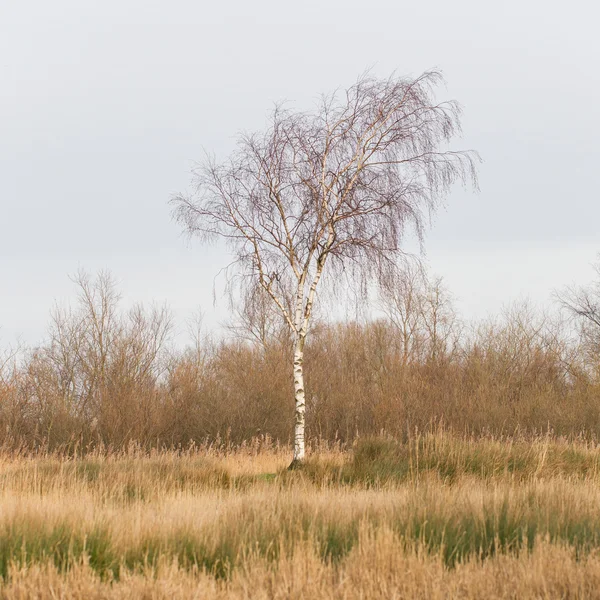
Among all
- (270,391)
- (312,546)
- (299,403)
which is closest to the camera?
(312,546)

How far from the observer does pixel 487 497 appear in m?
7.49

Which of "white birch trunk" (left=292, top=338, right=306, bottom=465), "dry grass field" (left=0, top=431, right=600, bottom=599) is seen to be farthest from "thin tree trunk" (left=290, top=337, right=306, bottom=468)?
"dry grass field" (left=0, top=431, right=600, bottom=599)

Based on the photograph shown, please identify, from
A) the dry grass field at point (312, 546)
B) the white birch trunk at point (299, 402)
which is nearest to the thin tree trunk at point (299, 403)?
the white birch trunk at point (299, 402)

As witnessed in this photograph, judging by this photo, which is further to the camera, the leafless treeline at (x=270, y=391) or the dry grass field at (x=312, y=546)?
the leafless treeline at (x=270, y=391)

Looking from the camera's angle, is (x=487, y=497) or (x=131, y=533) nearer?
(x=131, y=533)

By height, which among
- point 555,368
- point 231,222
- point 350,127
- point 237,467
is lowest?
point 237,467

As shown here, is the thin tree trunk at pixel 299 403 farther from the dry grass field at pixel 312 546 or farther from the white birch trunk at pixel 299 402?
the dry grass field at pixel 312 546

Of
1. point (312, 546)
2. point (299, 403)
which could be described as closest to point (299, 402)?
point (299, 403)

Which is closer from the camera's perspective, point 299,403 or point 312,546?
point 312,546

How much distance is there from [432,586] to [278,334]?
84.2ft

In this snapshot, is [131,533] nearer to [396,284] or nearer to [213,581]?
[213,581]

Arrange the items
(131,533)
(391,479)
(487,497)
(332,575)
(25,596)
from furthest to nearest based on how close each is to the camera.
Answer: (391,479)
(487,497)
(131,533)
(332,575)
(25,596)

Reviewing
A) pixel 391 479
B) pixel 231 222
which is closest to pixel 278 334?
pixel 231 222

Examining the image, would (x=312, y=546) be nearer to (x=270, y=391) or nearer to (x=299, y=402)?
(x=299, y=402)
